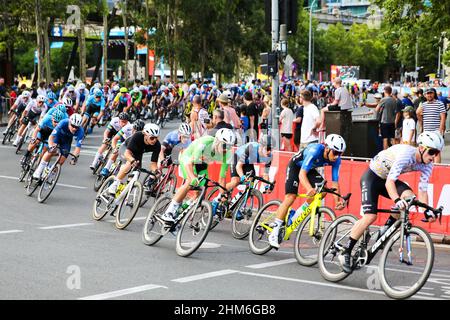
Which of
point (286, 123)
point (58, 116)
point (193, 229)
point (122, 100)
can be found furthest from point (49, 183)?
point (122, 100)

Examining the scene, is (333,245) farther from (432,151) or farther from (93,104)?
(93,104)

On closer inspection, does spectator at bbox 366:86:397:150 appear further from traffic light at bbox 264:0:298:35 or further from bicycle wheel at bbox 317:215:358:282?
bicycle wheel at bbox 317:215:358:282

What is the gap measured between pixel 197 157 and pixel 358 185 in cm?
341

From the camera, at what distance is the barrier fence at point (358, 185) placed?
1322 cm

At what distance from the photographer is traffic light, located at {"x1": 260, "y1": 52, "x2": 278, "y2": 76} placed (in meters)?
A: 20.6

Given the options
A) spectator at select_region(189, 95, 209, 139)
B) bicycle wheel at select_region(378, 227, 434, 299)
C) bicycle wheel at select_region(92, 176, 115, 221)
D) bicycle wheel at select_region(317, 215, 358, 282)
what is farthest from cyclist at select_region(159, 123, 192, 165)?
bicycle wheel at select_region(378, 227, 434, 299)

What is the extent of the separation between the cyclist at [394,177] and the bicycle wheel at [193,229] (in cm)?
219

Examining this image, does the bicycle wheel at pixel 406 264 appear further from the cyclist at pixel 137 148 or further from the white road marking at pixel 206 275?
the cyclist at pixel 137 148

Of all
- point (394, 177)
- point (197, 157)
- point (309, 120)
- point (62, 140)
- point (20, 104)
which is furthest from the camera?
point (20, 104)

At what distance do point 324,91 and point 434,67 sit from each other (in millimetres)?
89236

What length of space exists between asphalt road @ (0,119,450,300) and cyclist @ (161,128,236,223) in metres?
0.63

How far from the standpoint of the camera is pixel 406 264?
29.6 feet
